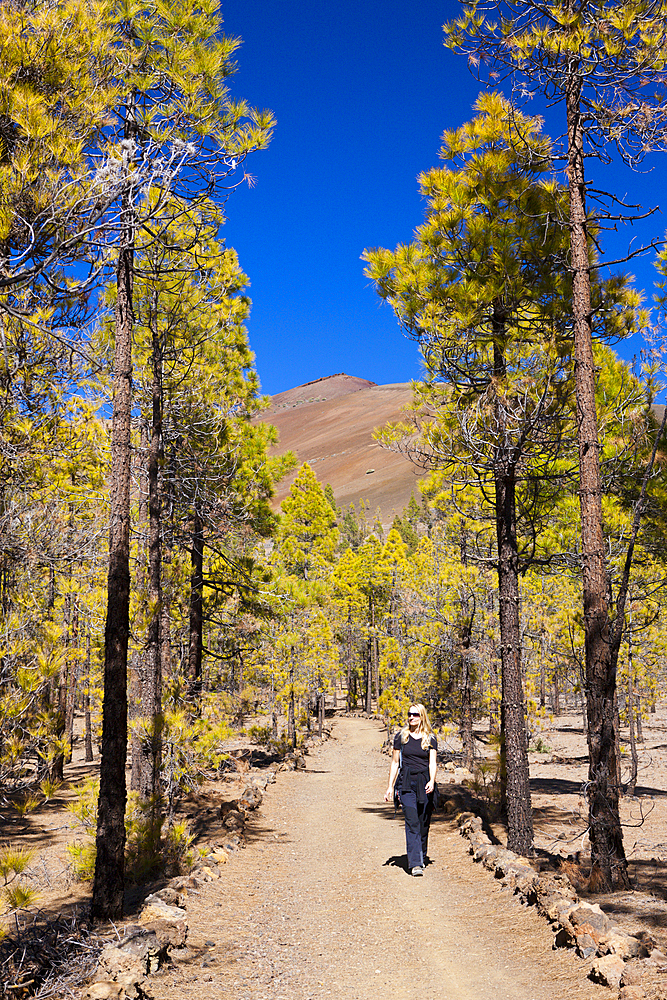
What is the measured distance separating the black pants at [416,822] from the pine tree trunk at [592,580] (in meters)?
1.56

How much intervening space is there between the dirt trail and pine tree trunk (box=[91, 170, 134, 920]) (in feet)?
2.95

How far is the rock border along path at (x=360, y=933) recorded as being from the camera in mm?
4590

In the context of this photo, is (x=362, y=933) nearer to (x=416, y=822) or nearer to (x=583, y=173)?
(x=416, y=822)

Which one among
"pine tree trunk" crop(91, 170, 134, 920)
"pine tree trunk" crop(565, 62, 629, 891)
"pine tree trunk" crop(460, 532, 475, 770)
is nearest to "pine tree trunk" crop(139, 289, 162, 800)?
"pine tree trunk" crop(91, 170, 134, 920)

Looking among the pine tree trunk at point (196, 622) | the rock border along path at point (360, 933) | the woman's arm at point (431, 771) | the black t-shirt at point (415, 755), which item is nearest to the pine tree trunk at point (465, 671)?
the rock border along path at point (360, 933)

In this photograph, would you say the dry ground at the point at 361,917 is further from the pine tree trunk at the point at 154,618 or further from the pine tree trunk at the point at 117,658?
the pine tree trunk at the point at 154,618

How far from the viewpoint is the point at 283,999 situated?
455 centimetres

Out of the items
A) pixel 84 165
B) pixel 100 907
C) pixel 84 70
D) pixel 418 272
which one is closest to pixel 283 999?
pixel 100 907

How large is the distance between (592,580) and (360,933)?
3.92m

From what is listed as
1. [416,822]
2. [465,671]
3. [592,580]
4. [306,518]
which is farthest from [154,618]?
[306,518]

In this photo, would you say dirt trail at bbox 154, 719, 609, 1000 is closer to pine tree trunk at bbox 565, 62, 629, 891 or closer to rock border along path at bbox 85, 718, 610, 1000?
rock border along path at bbox 85, 718, 610, 1000

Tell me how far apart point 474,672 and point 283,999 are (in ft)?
41.2

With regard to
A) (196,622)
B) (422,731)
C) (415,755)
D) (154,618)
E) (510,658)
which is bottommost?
(415,755)

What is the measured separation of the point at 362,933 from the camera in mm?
5809
